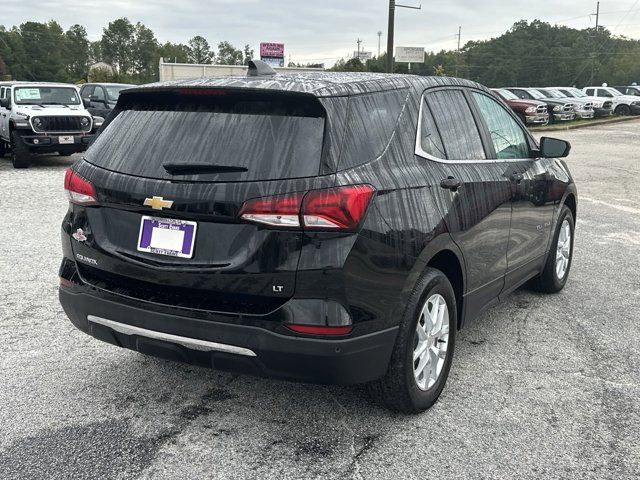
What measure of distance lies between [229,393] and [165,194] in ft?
4.13

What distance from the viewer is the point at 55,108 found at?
581 inches

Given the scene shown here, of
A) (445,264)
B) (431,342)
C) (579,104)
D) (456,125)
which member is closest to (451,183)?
(445,264)

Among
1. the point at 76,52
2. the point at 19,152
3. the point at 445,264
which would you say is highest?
the point at 76,52

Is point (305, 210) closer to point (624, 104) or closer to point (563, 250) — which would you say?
point (563, 250)

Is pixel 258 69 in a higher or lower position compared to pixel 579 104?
lower

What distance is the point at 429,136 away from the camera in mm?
3404

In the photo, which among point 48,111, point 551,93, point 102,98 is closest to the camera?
point 48,111

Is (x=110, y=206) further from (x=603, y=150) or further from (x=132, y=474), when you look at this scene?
(x=603, y=150)

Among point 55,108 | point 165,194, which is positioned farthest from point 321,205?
point 55,108

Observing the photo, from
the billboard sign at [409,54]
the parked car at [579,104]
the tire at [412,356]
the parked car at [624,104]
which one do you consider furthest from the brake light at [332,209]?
the billboard sign at [409,54]

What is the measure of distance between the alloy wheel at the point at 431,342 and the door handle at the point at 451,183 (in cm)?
57

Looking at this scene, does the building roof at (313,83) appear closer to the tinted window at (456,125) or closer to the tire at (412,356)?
the tinted window at (456,125)

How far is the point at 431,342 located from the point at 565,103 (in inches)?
1186

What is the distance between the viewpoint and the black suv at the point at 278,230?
2658 millimetres
